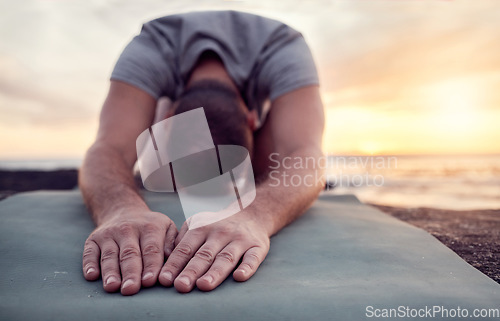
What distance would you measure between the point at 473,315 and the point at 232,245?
1.69 ft

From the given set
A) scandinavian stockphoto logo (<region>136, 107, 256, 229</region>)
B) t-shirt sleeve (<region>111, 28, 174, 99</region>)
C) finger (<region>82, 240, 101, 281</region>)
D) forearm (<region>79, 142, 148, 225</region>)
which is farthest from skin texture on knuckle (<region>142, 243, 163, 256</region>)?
t-shirt sleeve (<region>111, 28, 174, 99</region>)

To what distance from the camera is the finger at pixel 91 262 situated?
768mm

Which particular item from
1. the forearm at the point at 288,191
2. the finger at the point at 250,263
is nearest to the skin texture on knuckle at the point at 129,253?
the finger at the point at 250,263

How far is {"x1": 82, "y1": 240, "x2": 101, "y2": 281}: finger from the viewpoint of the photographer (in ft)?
2.52

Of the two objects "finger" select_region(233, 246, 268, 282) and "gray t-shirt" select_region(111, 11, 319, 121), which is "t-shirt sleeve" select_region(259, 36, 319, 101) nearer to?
"gray t-shirt" select_region(111, 11, 319, 121)

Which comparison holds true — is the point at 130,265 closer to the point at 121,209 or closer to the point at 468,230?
the point at 121,209

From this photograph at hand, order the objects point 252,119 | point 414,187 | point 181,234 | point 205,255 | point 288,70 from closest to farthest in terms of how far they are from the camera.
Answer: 1. point 205,255
2. point 181,234
3. point 288,70
4. point 252,119
5. point 414,187

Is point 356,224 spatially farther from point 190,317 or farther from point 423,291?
point 190,317

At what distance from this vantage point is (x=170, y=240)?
894mm

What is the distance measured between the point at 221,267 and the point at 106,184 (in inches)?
27.0

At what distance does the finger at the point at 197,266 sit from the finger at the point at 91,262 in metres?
0.21

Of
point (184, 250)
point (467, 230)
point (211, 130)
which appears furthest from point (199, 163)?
point (467, 230)

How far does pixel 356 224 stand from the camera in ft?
4.09

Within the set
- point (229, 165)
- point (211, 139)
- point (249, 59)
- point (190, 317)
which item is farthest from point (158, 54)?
point (190, 317)
